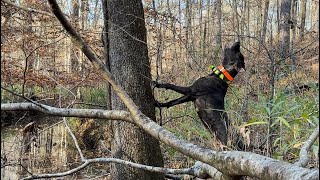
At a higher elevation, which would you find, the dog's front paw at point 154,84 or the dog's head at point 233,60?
the dog's head at point 233,60

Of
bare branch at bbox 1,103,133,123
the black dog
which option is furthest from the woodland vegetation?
the black dog

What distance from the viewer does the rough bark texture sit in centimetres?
404

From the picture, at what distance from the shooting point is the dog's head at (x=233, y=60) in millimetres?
4656

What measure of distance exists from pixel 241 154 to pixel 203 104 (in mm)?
2298

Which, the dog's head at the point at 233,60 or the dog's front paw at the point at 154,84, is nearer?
the dog's front paw at the point at 154,84

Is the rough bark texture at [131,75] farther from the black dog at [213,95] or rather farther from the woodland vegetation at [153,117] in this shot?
the black dog at [213,95]

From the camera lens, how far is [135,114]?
2.98 metres

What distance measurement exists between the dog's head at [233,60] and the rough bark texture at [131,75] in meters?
1.10

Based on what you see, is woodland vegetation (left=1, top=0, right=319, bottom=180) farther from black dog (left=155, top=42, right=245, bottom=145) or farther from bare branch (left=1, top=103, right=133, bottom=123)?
black dog (left=155, top=42, right=245, bottom=145)

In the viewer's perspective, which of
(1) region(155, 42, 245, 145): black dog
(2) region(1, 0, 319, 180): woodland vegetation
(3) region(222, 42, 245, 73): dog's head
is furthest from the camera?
(3) region(222, 42, 245, 73): dog's head

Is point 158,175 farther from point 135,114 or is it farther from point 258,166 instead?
point 258,166

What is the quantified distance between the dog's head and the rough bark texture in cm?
110

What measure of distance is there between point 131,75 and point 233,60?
137cm

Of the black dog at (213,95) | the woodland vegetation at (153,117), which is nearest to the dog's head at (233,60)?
the black dog at (213,95)
